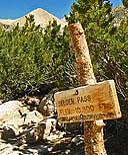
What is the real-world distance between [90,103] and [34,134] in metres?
7.91

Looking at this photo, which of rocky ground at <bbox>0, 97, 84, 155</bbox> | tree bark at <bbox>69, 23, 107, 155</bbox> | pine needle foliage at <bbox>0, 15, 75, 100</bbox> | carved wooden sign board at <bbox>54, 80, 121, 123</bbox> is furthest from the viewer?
pine needle foliage at <bbox>0, 15, 75, 100</bbox>

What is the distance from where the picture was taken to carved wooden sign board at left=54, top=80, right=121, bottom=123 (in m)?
3.56

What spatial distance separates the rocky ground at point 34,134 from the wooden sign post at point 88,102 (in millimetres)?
5730

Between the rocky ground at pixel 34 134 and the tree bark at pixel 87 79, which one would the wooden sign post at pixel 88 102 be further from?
the rocky ground at pixel 34 134

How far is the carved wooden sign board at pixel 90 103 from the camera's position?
11.7 feet

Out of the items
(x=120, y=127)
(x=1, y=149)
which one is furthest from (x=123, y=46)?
(x=1, y=149)

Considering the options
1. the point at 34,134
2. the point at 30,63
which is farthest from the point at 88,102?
the point at 30,63

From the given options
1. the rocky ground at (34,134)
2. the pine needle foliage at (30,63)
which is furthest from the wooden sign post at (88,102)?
the pine needle foliage at (30,63)

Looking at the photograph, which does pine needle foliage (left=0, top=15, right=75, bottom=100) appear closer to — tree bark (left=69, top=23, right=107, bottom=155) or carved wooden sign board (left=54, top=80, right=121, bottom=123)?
tree bark (left=69, top=23, right=107, bottom=155)

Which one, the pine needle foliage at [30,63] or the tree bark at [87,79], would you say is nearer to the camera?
the tree bark at [87,79]

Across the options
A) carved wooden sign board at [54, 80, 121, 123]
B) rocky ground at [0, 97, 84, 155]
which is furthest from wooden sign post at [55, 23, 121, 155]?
rocky ground at [0, 97, 84, 155]

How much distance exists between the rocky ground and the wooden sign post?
5730 mm

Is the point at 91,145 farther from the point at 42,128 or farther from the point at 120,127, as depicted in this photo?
the point at 42,128

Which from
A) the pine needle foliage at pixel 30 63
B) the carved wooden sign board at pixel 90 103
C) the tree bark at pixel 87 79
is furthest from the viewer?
the pine needle foliage at pixel 30 63
